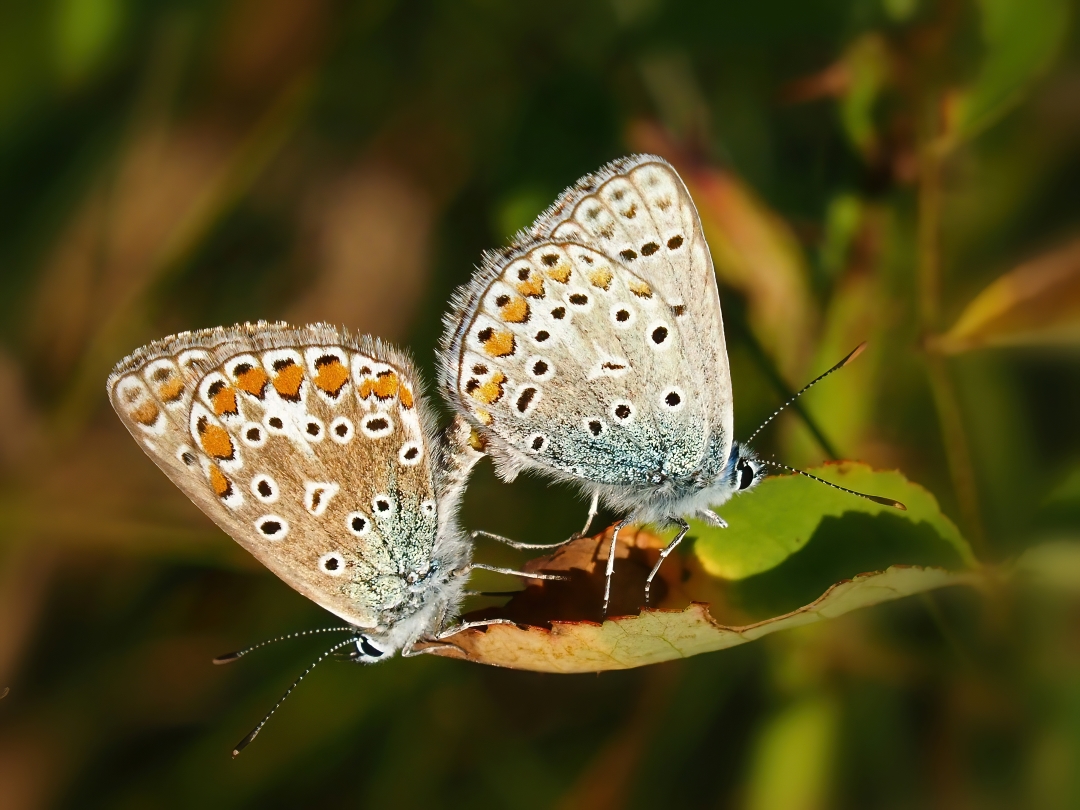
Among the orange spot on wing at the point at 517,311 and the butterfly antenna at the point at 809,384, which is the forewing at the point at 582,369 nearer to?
the orange spot on wing at the point at 517,311

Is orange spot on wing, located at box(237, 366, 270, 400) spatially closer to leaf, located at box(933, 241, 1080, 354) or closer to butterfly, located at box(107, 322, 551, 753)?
butterfly, located at box(107, 322, 551, 753)

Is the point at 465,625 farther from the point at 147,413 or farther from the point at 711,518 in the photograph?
the point at 147,413

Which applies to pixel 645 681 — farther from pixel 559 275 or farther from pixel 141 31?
pixel 141 31

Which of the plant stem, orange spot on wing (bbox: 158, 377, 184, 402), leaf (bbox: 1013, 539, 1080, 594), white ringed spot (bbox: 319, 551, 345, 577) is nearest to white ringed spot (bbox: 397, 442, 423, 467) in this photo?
white ringed spot (bbox: 319, 551, 345, 577)

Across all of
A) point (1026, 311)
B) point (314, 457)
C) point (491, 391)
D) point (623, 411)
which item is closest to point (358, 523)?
point (314, 457)

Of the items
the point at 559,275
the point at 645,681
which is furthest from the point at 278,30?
the point at 645,681

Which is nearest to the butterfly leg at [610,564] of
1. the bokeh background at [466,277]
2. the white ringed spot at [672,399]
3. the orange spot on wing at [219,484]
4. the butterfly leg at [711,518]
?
the butterfly leg at [711,518]
